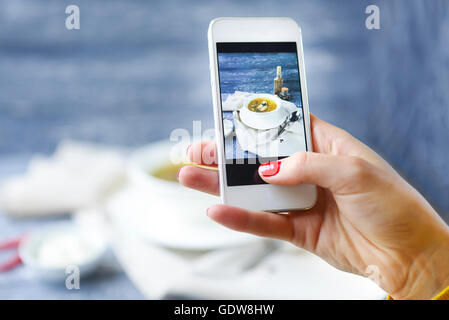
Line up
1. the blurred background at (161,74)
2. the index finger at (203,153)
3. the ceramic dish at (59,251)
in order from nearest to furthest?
the index finger at (203,153) < the ceramic dish at (59,251) < the blurred background at (161,74)

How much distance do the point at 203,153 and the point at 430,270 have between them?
0.24 metres

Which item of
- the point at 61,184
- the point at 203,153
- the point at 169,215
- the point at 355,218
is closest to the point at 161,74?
the point at 61,184

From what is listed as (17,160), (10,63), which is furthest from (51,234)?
(10,63)

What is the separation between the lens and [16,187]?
74 centimetres

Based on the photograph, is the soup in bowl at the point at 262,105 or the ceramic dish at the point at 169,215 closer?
the soup in bowl at the point at 262,105

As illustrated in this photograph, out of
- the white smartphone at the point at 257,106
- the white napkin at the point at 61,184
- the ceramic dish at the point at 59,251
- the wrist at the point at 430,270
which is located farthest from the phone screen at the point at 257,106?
the white napkin at the point at 61,184

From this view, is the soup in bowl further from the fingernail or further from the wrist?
the wrist

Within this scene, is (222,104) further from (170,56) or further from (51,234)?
(170,56)

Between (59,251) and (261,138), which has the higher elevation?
(261,138)

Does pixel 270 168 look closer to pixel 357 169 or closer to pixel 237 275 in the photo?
pixel 357 169

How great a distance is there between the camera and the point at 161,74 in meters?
1.01

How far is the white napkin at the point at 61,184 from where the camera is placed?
72 cm

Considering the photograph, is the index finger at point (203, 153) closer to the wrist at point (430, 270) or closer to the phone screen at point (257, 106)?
the phone screen at point (257, 106)

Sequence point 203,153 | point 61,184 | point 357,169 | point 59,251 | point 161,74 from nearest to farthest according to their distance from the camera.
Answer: point 357,169
point 203,153
point 59,251
point 61,184
point 161,74
